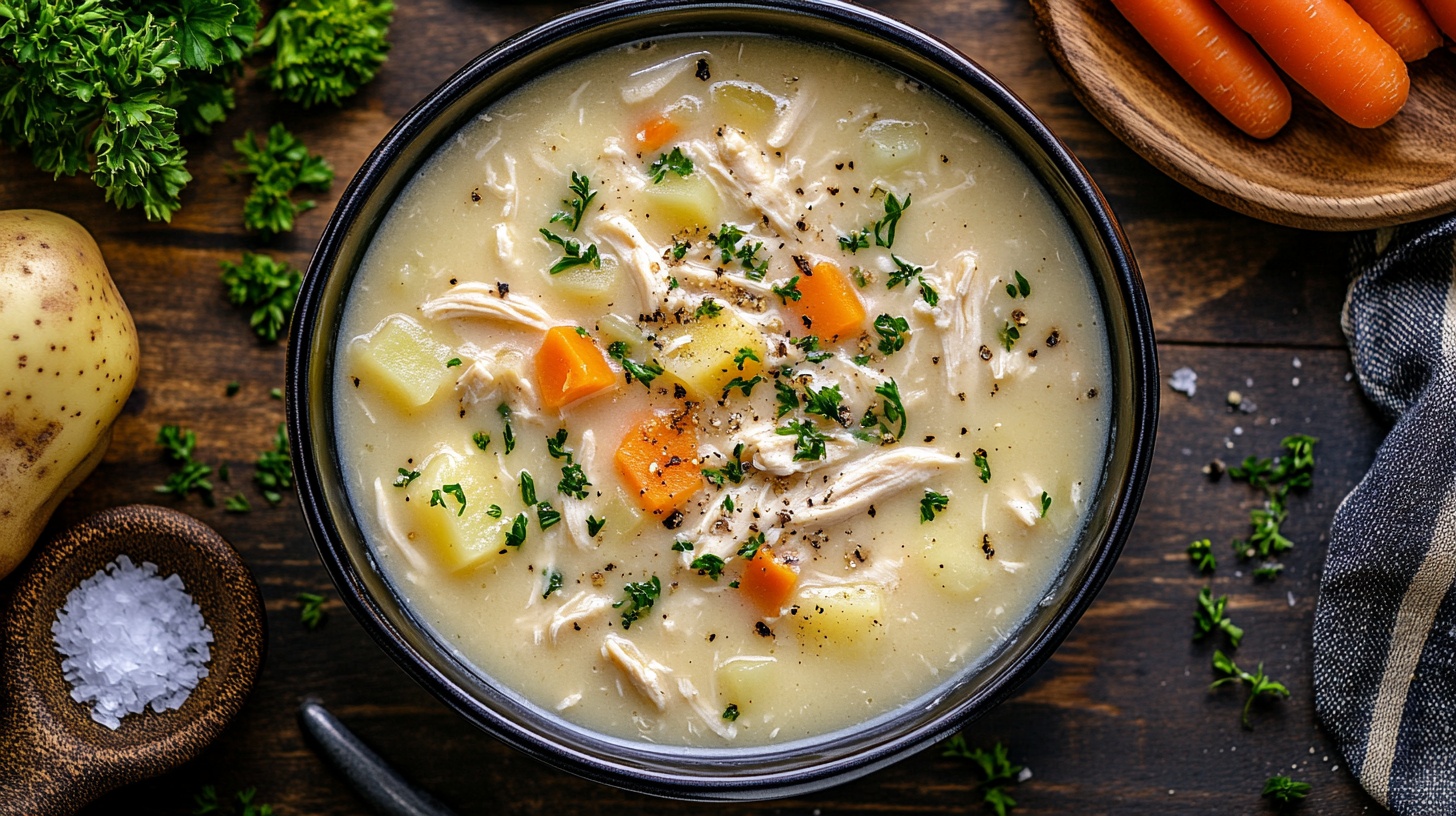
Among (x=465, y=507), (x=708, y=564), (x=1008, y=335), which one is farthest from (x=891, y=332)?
(x=465, y=507)

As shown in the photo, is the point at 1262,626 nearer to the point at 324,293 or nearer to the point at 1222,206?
the point at 1222,206

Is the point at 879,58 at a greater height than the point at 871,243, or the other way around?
the point at 879,58

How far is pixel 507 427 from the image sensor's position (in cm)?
238

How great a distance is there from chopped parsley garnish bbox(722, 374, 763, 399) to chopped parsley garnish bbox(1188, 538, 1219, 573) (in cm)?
131

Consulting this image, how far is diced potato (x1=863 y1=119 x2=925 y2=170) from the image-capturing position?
2.41m

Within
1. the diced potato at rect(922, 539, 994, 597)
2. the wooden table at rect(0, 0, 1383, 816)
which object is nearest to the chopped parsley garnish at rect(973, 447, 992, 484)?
the diced potato at rect(922, 539, 994, 597)

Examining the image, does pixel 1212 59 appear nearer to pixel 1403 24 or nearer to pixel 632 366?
pixel 1403 24

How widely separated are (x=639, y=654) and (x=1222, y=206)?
1.83 metres

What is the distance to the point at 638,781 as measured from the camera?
7.59 feet

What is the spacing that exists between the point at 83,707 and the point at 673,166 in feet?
6.43

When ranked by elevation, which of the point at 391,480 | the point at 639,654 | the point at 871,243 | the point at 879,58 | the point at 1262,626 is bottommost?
the point at 1262,626

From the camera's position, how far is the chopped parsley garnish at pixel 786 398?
238cm

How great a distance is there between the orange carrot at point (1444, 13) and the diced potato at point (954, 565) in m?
1.78

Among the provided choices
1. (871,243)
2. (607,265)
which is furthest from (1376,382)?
(607,265)
